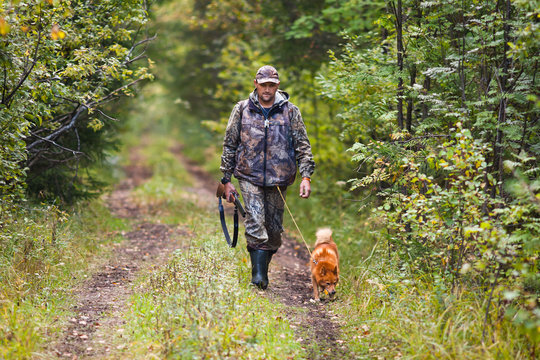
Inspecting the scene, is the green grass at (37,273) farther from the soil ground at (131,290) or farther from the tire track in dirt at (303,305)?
the tire track in dirt at (303,305)

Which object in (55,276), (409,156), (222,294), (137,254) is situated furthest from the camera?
(137,254)

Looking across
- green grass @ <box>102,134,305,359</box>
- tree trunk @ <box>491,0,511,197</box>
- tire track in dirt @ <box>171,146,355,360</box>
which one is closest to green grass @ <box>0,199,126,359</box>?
green grass @ <box>102,134,305,359</box>

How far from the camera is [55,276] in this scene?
6.09 metres

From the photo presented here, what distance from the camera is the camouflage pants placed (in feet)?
20.6

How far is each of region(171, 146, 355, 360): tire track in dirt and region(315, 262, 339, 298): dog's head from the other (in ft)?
0.74

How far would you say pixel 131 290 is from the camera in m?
6.24

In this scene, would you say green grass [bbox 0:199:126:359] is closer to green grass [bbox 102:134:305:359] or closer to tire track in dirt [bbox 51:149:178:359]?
tire track in dirt [bbox 51:149:178:359]

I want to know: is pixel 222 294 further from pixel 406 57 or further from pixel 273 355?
pixel 406 57

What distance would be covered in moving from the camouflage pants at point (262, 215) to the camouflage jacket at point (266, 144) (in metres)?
0.15

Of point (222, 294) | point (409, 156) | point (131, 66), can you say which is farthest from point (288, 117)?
point (131, 66)

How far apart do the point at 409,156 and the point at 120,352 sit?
356cm

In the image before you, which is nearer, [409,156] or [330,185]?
[409,156]

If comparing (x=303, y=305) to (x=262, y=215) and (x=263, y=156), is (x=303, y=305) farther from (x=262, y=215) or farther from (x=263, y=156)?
(x=263, y=156)

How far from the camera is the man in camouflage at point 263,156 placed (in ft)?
20.6
